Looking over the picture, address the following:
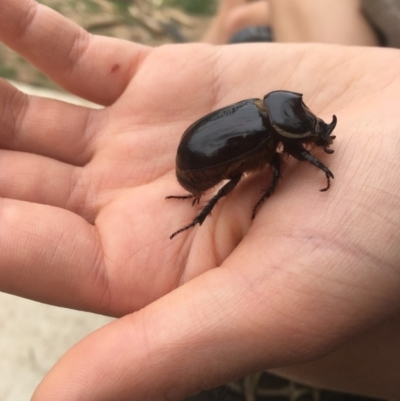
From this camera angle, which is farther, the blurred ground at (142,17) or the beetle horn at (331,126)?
the blurred ground at (142,17)

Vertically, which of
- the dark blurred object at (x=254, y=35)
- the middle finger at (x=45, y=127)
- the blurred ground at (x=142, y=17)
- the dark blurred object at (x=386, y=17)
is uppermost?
the dark blurred object at (x=386, y=17)

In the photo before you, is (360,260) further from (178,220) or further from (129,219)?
(129,219)

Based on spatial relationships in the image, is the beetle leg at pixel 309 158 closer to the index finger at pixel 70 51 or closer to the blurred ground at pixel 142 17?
the index finger at pixel 70 51

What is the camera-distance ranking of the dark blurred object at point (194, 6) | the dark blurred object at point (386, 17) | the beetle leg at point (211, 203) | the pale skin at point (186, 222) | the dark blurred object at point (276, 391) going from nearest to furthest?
the pale skin at point (186, 222) → the beetle leg at point (211, 203) → the dark blurred object at point (276, 391) → the dark blurred object at point (386, 17) → the dark blurred object at point (194, 6)

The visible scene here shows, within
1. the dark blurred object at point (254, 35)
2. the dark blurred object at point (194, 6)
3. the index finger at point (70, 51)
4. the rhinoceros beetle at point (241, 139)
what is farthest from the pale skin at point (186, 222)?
the dark blurred object at point (194, 6)

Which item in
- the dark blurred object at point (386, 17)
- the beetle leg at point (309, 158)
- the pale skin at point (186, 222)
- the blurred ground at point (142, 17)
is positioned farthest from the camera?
the blurred ground at point (142, 17)

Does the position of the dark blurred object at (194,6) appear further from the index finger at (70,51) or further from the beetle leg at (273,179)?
the beetle leg at (273,179)

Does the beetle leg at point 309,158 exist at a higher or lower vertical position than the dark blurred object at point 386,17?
lower

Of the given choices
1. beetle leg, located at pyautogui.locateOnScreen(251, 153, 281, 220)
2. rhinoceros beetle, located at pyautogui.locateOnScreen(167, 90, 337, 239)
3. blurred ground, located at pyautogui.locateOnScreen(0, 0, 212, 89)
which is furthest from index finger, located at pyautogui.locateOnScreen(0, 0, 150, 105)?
blurred ground, located at pyautogui.locateOnScreen(0, 0, 212, 89)

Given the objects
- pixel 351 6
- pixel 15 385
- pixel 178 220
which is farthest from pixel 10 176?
pixel 351 6
